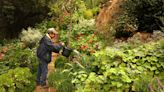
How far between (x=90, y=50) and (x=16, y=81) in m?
2.81

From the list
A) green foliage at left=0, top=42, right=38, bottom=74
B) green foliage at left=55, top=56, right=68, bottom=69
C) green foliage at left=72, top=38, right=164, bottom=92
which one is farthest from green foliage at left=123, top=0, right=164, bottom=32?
green foliage at left=0, top=42, right=38, bottom=74

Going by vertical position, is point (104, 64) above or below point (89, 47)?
above

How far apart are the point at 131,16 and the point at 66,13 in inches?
185

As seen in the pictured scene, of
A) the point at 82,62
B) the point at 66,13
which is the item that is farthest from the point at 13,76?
the point at 66,13

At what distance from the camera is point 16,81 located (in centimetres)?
987

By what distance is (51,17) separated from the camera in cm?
1683

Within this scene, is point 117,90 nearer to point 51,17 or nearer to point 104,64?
point 104,64

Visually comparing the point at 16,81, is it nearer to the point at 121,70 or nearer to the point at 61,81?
the point at 61,81

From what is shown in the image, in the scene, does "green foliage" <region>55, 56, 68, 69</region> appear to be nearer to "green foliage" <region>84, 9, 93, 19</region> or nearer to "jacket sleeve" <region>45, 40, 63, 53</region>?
"jacket sleeve" <region>45, 40, 63, 53</region>

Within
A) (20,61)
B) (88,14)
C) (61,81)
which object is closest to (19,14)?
(88,14)

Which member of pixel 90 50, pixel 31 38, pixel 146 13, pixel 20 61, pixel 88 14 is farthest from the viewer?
pixel 88 14

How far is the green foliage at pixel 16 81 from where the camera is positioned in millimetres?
9594

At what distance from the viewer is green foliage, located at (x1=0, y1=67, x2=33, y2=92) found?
31.5 feet

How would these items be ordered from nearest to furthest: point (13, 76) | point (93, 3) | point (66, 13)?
point (13, 76), point (66, 13), point (93, 3)
